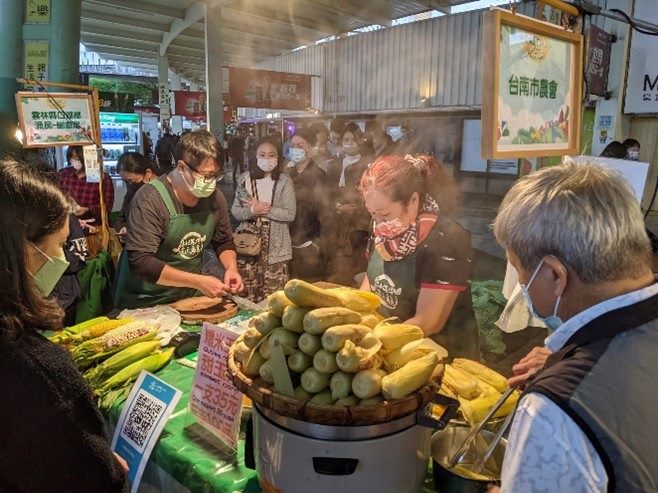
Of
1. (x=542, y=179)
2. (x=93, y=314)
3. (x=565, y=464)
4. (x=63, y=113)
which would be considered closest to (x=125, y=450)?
(x=565, y=464)

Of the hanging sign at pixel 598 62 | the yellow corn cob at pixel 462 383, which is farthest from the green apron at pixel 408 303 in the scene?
the hanging sign at pixel 598 62

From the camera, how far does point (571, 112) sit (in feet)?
8.65

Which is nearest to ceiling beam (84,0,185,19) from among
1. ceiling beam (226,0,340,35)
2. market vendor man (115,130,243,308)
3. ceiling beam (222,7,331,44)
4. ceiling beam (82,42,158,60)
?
ceiling beam (222,7,331,44)

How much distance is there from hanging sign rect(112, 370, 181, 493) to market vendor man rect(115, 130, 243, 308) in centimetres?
110

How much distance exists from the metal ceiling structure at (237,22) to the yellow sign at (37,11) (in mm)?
4722

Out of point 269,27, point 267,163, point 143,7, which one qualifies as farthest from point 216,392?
point 269,27

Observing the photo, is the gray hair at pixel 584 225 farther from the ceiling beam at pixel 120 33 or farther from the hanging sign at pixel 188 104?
the hanging sign at pixel 188 104

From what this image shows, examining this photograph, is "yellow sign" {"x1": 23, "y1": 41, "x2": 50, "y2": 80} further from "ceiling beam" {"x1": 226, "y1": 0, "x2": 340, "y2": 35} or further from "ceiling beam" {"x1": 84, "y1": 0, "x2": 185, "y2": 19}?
"ceiling beam" {"x1": 226, "y1": 0, "x2": 340, "y2": 35}

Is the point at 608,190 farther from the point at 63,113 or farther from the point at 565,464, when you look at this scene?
the point at 63,113

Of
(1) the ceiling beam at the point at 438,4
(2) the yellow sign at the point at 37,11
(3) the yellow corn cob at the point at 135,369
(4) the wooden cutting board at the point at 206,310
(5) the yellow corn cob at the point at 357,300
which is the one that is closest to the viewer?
(5) the yellow corn cob at the point at 357,300

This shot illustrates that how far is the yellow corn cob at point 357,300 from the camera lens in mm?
1649

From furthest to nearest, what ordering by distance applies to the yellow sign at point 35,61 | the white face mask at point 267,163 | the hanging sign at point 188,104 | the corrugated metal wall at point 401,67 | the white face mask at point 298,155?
1. the hanging sign at point 188,104
2. the corrugated metal wall at point 401,67
3. the yellow sign at point 35,61
4. the white face mask at point 298,155
5. the white face mask at point 267,163

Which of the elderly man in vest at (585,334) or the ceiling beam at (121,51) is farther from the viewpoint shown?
the ceiling beam at (121,51)

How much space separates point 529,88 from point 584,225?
4.93 ft
